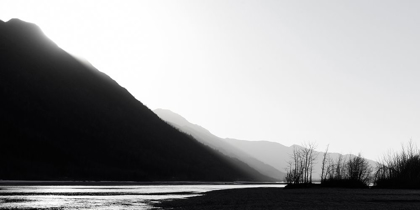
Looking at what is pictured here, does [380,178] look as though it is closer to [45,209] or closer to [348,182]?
[348,182]

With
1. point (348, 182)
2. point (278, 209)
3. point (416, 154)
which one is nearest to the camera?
point (278, 209)

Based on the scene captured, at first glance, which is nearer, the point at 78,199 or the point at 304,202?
the point at 304,202

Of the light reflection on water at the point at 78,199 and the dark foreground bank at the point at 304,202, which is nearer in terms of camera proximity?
the dark foreground bank at the point at 304,202

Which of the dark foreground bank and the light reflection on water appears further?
the light reflection on water

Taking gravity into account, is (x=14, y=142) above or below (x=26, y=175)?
above

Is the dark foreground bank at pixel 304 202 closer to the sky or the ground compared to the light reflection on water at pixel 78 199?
closer to the sky

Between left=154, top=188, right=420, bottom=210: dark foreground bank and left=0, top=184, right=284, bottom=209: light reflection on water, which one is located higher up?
left=154, top=188, right=420, bottom=210: dark foreground bank

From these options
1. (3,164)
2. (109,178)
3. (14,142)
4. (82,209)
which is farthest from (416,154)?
(14,142)

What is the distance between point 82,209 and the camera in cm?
3803

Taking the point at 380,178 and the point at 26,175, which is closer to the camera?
the point at 380,178

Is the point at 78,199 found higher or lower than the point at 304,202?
lower

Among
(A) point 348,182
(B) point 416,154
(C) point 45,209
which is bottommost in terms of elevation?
(C) point 45,209

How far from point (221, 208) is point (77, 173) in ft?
551

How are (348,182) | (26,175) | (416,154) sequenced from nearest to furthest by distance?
1. (348,182)
2. (416,154)
3. (26,175)
